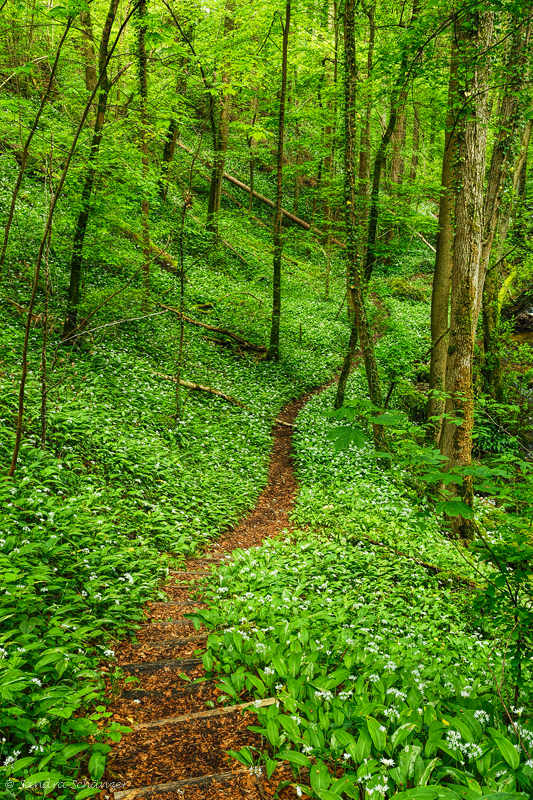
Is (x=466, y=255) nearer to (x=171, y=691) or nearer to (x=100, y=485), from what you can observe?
(x=100, y=485)

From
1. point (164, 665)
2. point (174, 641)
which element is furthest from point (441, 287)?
point (164, 665)

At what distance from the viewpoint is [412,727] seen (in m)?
3.18

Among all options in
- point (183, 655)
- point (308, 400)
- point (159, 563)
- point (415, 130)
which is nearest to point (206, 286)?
point (308, 400)

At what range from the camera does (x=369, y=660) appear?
4148 mm

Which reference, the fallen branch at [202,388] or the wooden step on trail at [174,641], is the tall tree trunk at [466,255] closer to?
the wooden step on trail at [174,641]

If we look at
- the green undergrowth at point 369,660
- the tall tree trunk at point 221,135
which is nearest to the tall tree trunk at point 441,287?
the green undergrowth at point 369,660

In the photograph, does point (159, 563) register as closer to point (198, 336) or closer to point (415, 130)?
point (198, 336)

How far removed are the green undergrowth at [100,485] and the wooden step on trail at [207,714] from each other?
0.36 meters

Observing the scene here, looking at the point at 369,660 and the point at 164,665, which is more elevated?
the point at 369,660

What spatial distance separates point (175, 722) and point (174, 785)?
0.62m

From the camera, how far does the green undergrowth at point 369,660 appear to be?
292 centimetres

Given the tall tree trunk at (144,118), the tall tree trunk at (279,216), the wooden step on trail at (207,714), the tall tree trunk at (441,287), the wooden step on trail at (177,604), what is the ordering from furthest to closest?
the tall tree trunk at (279,216)
the tall tree trunk at (441,287)
the tall tree trunk at (144,118)
the wooden step on trail at (177,604)
the wooden step on trail at (207,714)

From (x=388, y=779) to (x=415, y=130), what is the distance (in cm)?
3746

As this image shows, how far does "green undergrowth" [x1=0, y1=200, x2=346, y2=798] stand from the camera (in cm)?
313
